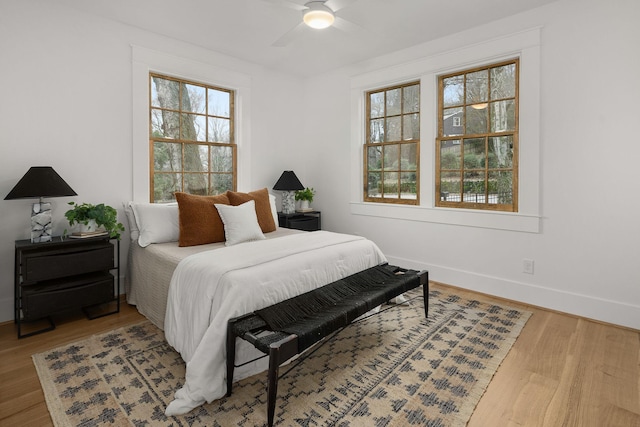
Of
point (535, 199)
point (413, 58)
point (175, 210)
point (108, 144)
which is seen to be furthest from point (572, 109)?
point (108, 144)

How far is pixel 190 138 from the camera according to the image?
4.04 meters

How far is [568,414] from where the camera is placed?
179 cm

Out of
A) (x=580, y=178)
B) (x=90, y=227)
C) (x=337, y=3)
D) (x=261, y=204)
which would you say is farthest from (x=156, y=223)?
(x=580, y=178)

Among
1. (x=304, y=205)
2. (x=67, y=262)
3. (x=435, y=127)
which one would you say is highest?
(x=435, y=127)

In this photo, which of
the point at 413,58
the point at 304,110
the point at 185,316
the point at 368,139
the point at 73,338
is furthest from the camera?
the point at 304,110

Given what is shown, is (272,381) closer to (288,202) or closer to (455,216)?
(455,216)

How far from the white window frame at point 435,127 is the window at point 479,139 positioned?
0.09 metres

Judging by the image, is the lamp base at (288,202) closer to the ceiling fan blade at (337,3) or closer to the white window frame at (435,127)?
the white window frame at (435,127)

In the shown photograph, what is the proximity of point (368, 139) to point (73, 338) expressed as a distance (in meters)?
3.75

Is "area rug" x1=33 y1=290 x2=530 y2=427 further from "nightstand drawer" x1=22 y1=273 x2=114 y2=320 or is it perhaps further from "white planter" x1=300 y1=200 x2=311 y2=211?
"white planter" x1=300 y1=200 x2=311 y2=211

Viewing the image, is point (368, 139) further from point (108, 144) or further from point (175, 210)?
point (108, 144)

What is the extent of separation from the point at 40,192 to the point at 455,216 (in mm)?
3796

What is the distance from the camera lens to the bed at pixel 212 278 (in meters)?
1.90

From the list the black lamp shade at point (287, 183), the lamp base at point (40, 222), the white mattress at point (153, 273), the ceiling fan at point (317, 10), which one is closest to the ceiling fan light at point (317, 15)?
the ceiling fan at point (317, 10)
